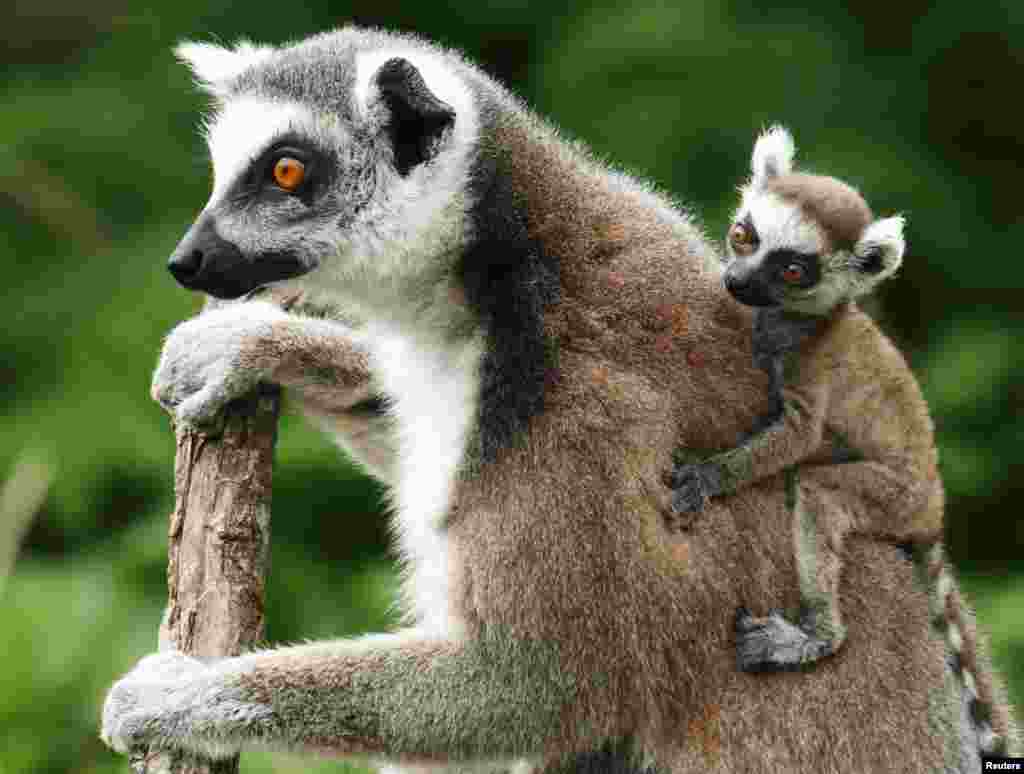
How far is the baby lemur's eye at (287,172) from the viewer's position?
4043 millimetres

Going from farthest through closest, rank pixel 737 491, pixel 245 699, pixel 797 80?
pixel 797 80 → pixel 737 491 → pixel 245 699

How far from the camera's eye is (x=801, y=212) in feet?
14.2

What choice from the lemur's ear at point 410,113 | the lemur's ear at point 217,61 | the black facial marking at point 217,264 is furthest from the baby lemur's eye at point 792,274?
the lemur's ear at point 217,61

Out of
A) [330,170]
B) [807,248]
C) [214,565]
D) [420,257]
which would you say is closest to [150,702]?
[214,565]

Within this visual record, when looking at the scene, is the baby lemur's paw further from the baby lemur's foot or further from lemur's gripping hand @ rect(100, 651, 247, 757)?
lemur's gripping hand @ rect(100, 651, 247, 757)

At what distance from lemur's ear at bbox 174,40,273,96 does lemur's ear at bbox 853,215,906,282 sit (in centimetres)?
205

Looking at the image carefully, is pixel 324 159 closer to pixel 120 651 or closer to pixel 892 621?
pixel 892 621

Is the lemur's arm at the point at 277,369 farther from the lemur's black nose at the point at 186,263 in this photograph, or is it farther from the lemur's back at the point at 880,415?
the lemur's back at the point at 880,415

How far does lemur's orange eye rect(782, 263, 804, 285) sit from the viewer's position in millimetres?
4227

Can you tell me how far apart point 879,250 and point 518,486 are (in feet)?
4.55

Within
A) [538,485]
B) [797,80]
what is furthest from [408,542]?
[797,80]

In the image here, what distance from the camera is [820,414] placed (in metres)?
4.17

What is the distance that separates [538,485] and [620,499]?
25 centimetres

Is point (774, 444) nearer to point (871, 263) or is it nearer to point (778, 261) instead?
point (778, 261)
